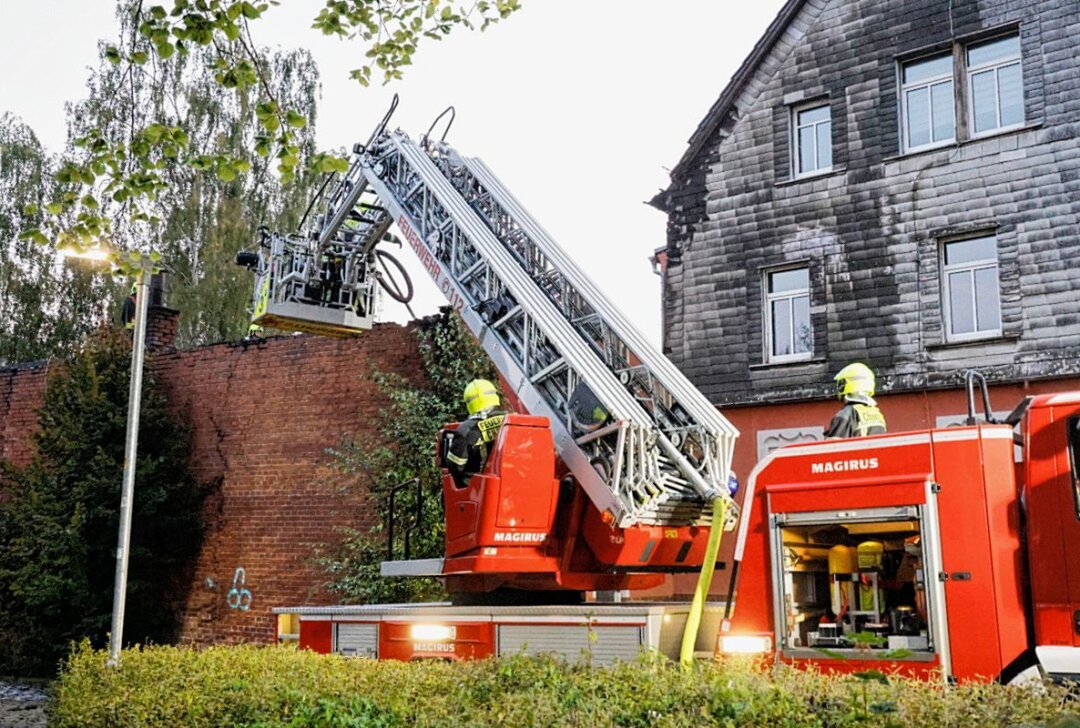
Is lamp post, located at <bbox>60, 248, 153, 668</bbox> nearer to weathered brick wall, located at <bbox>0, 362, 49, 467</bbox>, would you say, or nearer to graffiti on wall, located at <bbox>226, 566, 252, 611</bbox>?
graffiti on wall, located at <bbox>226, 566, 252, 611</bbox>

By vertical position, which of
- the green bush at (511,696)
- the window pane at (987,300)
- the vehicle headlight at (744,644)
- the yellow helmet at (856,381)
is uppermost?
the window pane at (987,300)

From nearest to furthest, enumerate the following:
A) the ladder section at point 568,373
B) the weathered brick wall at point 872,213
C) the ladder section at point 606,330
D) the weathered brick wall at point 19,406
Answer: the ladder section at point 568,373 → the ladder section at point 606,330 → the weathered brick wall at point 872,213 → the weathered brick wall at point 19,406

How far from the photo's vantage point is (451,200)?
11.9 metres

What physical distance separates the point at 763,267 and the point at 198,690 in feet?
38.9

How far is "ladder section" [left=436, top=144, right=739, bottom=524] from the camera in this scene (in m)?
9.16

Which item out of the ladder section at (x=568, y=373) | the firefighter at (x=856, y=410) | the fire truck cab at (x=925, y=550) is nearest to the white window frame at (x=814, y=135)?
the ladder section at (x=568, y=373)

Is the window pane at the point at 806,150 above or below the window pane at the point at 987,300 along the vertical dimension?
above

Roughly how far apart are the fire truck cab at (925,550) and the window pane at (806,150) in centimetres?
1047

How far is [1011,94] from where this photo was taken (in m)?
15.3

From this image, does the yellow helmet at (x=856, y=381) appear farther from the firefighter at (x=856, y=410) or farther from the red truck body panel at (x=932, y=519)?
the red truck body panel at (x=932, y=519)

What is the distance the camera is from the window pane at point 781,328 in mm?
16938

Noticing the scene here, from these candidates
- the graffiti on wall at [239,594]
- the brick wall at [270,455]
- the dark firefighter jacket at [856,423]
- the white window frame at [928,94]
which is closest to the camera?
the dark firefighter jacket at [856,423]

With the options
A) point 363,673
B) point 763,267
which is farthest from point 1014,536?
point 763,267

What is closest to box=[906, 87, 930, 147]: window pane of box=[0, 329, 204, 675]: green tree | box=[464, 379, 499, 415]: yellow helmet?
box=[464, 379, 499, 415]: yellow helmet
